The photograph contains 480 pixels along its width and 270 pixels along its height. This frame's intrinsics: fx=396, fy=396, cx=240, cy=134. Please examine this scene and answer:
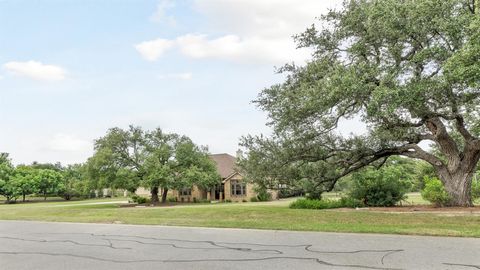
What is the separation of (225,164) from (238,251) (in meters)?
36.2

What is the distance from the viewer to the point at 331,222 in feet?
44.9

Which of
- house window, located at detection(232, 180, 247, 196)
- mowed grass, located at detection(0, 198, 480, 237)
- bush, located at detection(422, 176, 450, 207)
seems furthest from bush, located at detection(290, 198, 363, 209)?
house window, located at detection(232, 180, 247, 196)

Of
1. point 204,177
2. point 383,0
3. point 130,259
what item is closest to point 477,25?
point 383,0

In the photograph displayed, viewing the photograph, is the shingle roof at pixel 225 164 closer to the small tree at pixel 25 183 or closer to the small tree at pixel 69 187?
the small tree at pixel 69 187

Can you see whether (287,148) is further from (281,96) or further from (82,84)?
(82,84)

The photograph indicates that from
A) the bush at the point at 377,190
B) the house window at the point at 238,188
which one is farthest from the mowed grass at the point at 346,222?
the house window at the point at 238,188

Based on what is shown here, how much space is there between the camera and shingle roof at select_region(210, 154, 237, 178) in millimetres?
42125

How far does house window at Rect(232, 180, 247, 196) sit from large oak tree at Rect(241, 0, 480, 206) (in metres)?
21.1

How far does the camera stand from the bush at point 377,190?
1917 cm

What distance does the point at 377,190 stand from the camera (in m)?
19.4

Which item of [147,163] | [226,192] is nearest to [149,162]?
[147,163]

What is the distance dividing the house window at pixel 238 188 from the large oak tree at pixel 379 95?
2106 cm

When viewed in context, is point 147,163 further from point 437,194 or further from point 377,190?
point 437,194

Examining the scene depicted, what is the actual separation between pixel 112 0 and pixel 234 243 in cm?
1179
